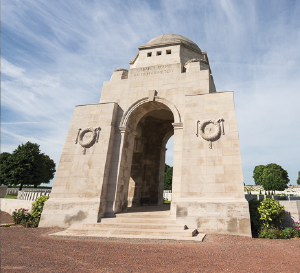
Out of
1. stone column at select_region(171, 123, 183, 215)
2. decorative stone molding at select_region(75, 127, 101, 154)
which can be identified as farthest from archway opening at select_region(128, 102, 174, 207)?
stone column at select_region(171, 123, 183, 215)

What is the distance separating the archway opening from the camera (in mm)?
18531

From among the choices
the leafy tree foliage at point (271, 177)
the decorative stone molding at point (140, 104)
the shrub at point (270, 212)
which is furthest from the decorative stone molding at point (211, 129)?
the leafy tree foliage at point (271, 177)

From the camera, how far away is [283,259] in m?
6.20

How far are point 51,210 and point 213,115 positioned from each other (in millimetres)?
11711

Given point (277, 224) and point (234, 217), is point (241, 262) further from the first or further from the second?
point (277, 224)

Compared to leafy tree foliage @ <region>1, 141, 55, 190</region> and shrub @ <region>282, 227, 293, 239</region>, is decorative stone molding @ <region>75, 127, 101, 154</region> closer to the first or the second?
shrub @ <region>282, 227, 293, 239</region>

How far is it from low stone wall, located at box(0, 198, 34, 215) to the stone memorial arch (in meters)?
4.39

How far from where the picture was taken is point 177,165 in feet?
39.7

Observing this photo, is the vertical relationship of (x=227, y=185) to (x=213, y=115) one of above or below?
below

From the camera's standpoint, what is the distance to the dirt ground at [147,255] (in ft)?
17.9

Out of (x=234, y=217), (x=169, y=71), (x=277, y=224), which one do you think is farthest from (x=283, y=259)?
(x=169, y=71)

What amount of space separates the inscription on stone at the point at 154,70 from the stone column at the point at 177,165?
16.3 feet

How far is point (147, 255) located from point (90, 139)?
8.89 m

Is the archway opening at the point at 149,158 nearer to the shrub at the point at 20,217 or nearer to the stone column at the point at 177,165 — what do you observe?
the stone column at the point at 177,165
